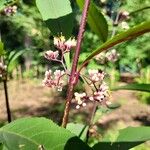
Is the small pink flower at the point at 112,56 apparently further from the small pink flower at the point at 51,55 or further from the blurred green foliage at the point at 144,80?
the blurred green foliage at the point at 144,80

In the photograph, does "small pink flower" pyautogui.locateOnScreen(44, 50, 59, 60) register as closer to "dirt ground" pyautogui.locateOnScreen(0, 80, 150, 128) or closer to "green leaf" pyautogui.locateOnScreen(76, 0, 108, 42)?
"green leaf" pyautogui.locateOnScreen(76, 0, 108, 42)

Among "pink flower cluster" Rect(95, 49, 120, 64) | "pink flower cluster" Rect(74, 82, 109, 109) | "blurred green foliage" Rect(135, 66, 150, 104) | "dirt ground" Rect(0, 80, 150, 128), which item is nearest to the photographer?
"pink flower cluster" Rect(74, 82, 109, 109)

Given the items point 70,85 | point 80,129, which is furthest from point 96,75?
point 80,129

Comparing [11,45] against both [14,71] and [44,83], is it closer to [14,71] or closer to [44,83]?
[14,71]

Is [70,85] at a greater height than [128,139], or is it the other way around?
[70,85]

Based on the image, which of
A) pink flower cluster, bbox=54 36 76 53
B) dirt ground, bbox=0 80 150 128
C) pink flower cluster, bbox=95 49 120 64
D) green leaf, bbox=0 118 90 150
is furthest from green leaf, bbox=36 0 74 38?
dirt ground, bbox=0 80 150 128

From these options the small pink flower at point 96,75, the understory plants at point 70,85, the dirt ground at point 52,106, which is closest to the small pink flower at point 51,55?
the understory plants at point 70,85

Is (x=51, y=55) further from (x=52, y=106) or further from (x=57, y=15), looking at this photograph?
(x=52, y=106)
